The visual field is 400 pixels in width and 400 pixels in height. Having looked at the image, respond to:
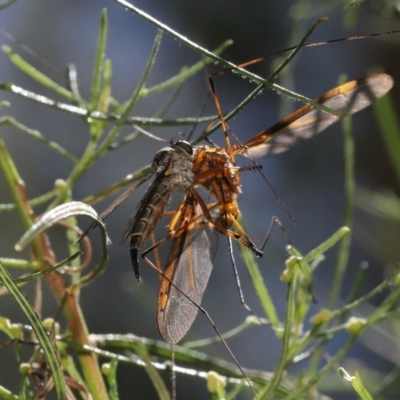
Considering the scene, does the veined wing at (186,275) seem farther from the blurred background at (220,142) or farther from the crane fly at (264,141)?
the blurred background at (220,142)

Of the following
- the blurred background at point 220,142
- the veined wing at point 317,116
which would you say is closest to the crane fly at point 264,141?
the veined wing at point 317,116

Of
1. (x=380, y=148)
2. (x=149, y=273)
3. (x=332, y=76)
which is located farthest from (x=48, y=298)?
(x=332, y=76)

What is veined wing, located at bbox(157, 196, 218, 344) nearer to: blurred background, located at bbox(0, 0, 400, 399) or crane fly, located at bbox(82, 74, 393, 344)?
crane fly, located at bbox(82, 74, 393, 344)

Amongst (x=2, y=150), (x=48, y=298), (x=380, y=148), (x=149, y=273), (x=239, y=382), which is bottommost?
(x=48, y=298)

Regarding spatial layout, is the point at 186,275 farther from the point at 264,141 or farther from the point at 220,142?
the point at 220,142

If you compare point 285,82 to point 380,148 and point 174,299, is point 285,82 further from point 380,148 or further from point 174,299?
point 380,148
